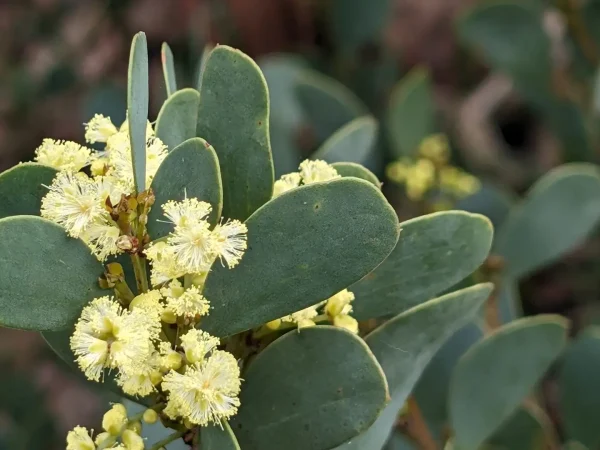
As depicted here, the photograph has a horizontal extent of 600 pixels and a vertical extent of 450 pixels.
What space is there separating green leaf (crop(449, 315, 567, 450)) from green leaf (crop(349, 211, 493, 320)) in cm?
23

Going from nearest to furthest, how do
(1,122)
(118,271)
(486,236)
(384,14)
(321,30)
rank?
(118,271), (486,236), (384,14), (1,122), (321,30)

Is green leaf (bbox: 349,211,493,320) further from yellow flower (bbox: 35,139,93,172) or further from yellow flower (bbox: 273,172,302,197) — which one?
yellow flower (bbox: 35,139,93,172)

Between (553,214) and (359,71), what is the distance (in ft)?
3.14

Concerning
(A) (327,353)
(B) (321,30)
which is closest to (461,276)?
(A) (327,353)

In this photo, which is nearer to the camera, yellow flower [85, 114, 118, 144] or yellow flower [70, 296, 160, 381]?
yellow flower [70, 296, 160, 381]

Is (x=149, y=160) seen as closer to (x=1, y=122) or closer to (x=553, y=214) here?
(x=553, y=214)

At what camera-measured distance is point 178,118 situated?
76 centimetres

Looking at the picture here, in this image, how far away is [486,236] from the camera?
767 mm

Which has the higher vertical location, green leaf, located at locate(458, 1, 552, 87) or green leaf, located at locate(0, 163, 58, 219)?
green leaf, located at locate(0, 163, 58, 219)

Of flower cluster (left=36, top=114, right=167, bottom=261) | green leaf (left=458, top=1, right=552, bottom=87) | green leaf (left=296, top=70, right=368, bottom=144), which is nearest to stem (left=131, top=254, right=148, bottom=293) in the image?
flower cluster (left=36, top=114, right=167, bottom=261)

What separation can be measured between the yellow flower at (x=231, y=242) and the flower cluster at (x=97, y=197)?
0.08m

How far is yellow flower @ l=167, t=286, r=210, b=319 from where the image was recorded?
0.63 m

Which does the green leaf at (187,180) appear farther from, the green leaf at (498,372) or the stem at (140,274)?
the green leaf at (498,372)

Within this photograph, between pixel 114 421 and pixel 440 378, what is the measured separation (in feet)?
2.24
